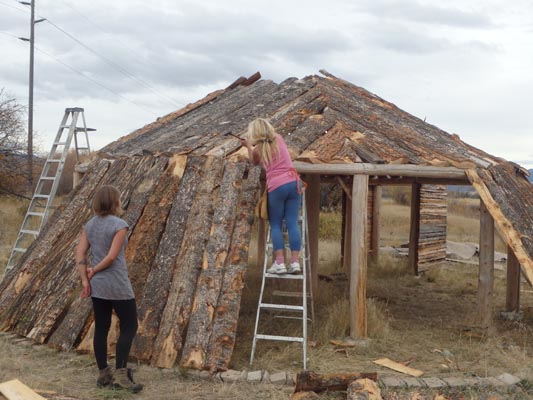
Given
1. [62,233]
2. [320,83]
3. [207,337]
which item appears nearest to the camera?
[207,337]

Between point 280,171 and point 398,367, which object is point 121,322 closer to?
point 280,171

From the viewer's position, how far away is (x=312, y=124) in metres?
8.16

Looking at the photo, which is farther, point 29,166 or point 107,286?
point 29,166

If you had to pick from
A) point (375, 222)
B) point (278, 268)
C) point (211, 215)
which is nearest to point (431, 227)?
point (375, 222)

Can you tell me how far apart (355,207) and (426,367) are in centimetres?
188

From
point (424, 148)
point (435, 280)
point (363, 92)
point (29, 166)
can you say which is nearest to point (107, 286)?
point (424, 148)

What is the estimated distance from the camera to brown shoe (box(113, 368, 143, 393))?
17.1ft

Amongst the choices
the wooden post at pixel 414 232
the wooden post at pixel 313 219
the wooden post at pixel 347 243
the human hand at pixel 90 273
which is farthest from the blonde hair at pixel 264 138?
the wooden post at pixel 414 232

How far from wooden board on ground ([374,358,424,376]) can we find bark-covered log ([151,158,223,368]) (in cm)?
205

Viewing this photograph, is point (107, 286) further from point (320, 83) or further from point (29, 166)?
point (29, 166)

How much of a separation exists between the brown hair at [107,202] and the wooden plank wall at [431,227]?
374 inches

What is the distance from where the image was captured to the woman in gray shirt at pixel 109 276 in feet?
16.5

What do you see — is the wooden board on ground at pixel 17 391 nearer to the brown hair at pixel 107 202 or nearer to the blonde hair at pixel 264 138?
the brown hair at pixel 107 202

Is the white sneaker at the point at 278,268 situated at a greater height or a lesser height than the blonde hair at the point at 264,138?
lesser
